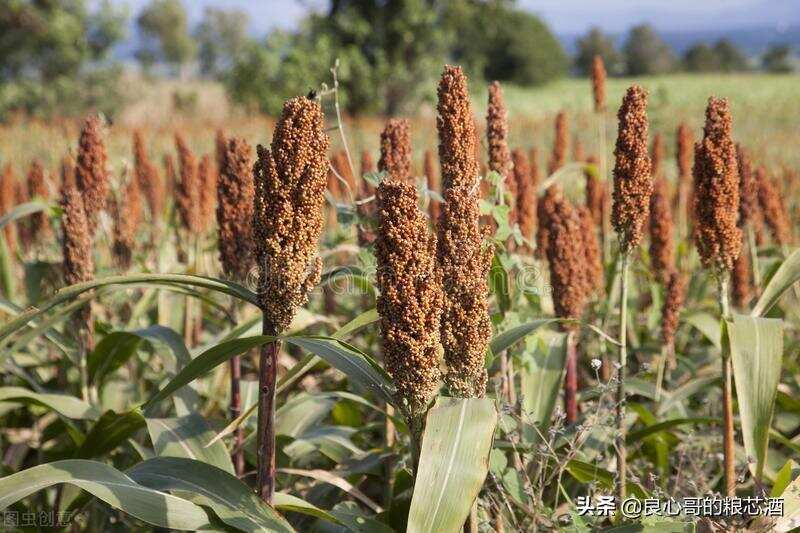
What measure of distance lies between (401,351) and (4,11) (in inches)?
1271

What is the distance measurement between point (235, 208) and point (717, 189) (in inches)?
57.9

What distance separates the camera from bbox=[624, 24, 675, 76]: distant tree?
6781 centimetres

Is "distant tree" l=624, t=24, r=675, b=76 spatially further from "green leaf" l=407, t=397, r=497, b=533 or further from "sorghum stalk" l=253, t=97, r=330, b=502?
"green leaf" l=407, t=397, r=497, b=533

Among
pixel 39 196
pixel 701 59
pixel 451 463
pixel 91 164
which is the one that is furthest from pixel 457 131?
pixel 701 59

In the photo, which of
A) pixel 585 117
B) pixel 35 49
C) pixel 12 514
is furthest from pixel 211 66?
pixel 12 514

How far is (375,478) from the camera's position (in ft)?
9.37

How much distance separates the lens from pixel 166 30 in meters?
88.4

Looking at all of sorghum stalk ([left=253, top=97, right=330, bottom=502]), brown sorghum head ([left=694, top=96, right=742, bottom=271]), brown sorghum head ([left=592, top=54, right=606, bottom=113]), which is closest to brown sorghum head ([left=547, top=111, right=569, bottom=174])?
brown sorghum head ([left=592, top=54, right=606, bottom=113])

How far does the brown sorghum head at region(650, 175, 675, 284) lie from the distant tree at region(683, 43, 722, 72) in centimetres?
7670

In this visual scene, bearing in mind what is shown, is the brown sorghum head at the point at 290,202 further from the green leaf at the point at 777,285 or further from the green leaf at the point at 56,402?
the green leaf at the point at 777,285

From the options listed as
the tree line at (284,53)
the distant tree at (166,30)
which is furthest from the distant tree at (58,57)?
the distant tree at (166,30)

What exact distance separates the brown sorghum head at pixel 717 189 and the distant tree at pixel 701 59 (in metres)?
77.7

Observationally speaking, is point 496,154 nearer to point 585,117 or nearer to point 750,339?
point 750,339

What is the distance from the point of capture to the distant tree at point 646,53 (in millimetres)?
67812
